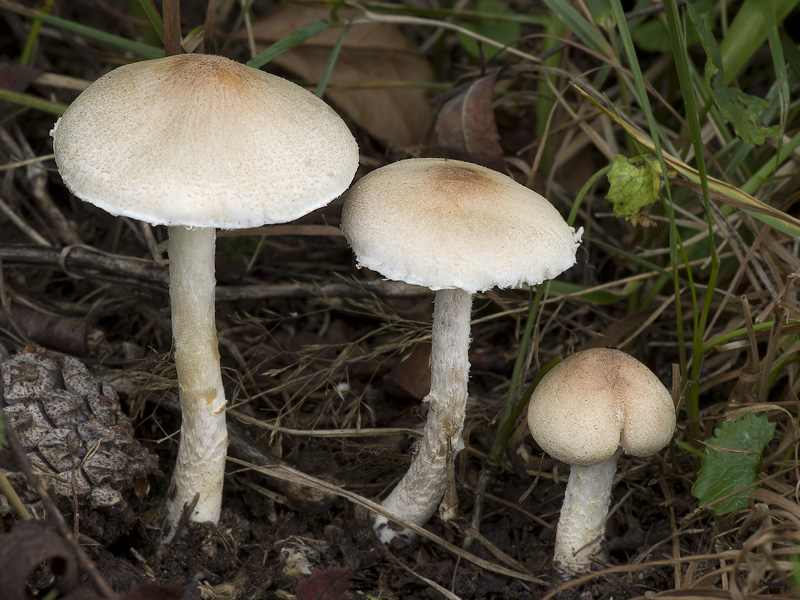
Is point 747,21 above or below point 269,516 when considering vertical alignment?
above

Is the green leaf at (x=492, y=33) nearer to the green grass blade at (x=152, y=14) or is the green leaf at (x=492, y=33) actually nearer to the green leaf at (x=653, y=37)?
the green leaf at (x=653, y=37)

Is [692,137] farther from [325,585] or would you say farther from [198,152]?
[325,585]

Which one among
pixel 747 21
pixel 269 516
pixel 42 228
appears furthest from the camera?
pixel 42 228

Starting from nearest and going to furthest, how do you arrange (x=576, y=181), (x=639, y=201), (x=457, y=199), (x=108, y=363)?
(x=457, y=199)
(x=639, y=201)
(x=108, y=363)
(x=576, y=181)

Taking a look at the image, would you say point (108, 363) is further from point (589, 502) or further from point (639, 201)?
point (639, 201)

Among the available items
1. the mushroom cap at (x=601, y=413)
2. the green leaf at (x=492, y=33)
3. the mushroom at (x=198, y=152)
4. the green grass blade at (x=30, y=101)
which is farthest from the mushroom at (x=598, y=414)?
the green grass blade at (x=30, y=101)

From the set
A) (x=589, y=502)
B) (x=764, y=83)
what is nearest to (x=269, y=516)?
(x=589, y=502)
